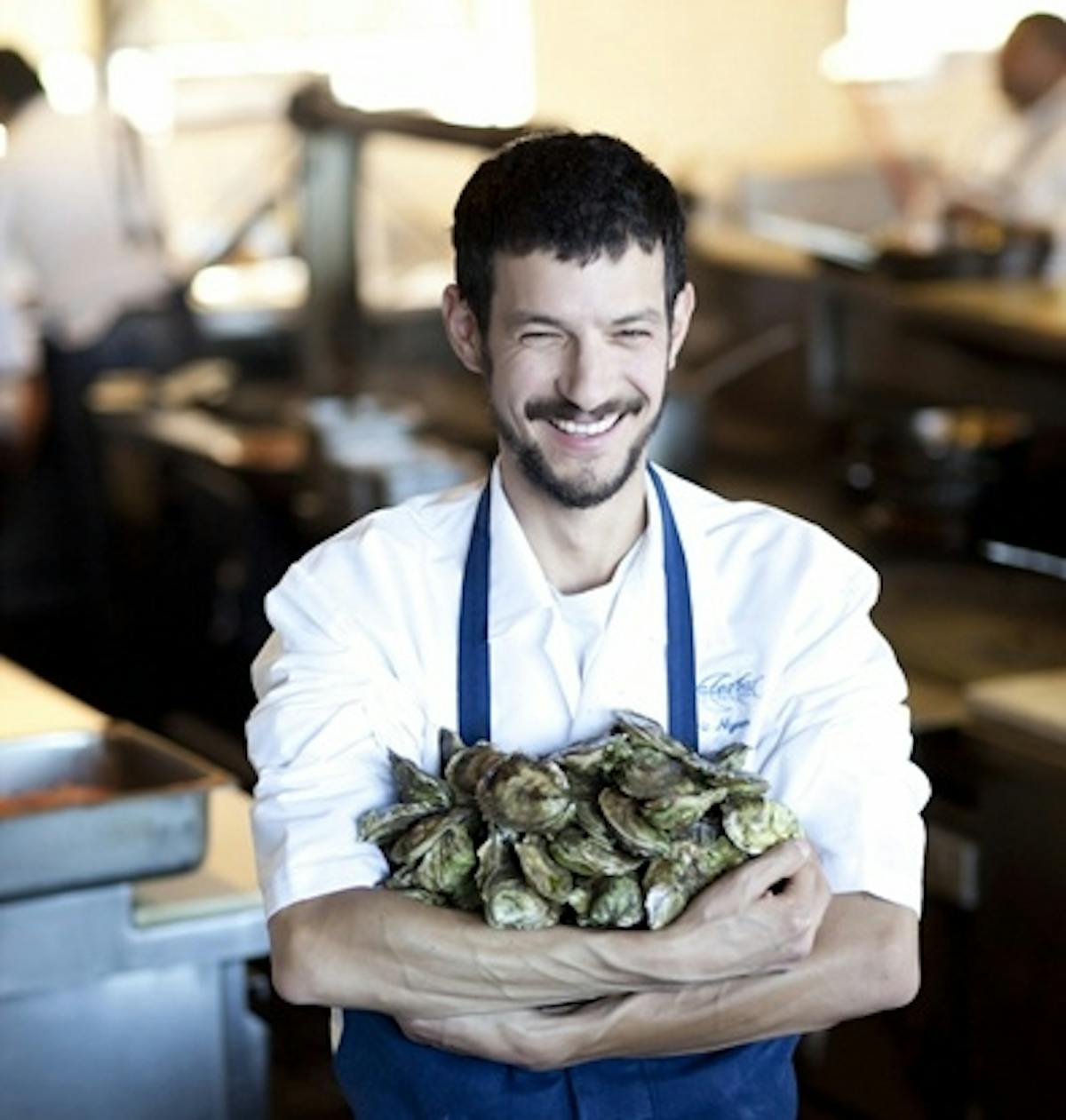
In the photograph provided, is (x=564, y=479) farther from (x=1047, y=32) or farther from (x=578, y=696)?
(x=1047, y=32)

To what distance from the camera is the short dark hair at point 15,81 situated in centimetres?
543

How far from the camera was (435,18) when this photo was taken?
7793 mm

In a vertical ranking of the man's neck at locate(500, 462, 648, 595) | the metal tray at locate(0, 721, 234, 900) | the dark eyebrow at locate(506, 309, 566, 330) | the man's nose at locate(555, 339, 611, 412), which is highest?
the dark eyebrow at locate(506, 309, 566, 330)

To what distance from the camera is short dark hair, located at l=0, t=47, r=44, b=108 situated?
17.8 ft

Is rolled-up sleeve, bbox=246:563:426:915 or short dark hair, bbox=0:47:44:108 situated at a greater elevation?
rolled-up sleeve, bbox=246:563:426:915

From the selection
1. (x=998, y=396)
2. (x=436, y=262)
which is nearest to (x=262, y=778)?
(x=998, y=396)

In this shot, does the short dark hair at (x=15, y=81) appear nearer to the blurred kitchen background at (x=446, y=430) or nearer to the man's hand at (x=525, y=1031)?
the blurred kitchen background at (x=446, y=430)

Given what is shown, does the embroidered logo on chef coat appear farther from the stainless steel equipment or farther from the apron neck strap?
the stainless steel equipment

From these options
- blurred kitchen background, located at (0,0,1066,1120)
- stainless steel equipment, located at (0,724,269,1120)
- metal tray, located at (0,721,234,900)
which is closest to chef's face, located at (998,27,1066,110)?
blurred kitchen background, located at (0,0,1066,1120)

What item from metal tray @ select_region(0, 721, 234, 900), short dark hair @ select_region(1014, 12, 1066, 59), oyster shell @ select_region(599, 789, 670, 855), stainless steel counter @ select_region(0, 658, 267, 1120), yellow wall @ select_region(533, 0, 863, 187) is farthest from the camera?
yellow wall @ select_region(533, 0, 863, 187)

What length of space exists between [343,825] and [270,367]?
4.74 meters

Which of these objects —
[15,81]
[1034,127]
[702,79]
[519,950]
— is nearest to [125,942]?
[519,950]

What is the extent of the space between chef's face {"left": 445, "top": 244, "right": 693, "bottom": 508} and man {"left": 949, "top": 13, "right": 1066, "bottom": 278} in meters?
4.07

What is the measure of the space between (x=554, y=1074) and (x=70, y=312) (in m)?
4.38
